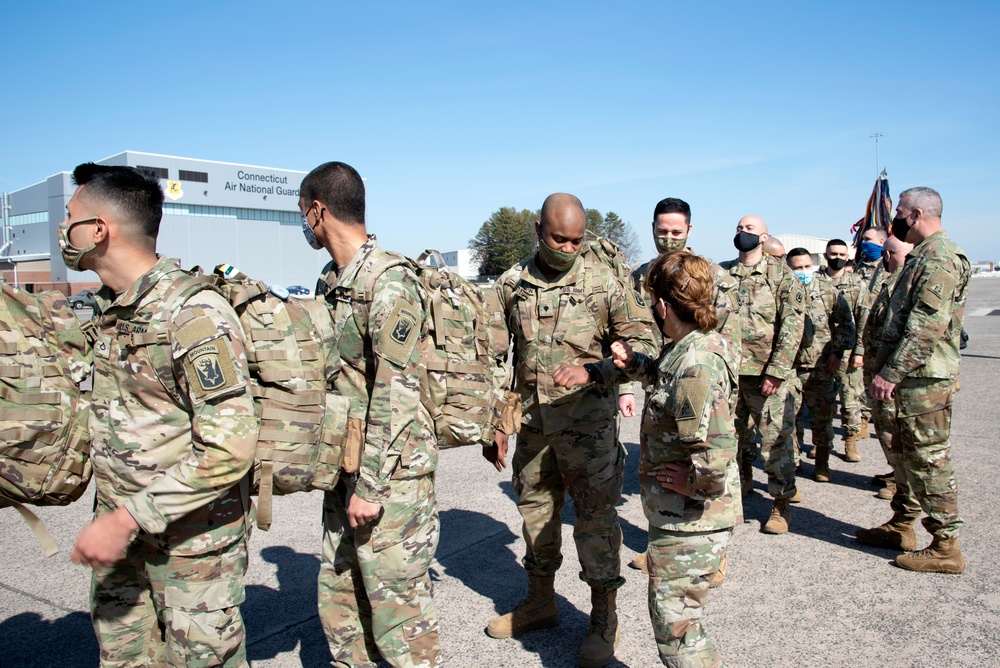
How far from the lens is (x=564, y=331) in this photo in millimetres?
3713

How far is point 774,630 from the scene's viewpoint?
12.2ft

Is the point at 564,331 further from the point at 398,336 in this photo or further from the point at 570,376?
the point at 398,336

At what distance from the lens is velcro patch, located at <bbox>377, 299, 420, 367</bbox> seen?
2643mm

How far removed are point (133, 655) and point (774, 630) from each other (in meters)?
3.15

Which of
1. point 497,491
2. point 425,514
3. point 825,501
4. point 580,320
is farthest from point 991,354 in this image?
point 425,514

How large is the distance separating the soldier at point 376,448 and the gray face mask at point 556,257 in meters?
1.05

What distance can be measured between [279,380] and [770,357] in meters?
4.35

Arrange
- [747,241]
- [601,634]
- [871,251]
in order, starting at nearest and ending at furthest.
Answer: [601,634], [747,241], [871,251]

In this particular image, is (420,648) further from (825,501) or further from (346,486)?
(825,501)

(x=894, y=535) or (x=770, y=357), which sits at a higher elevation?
(x=770, y=357)

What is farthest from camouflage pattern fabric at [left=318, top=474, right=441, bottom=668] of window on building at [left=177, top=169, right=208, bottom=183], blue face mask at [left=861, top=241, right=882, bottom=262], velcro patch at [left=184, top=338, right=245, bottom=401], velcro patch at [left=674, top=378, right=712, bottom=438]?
window on building at [left=177, top=169, right=208, bottom=183]

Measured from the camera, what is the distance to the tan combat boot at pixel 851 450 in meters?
7.30

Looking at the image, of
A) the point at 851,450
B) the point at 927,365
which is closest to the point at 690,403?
the point at 927,365

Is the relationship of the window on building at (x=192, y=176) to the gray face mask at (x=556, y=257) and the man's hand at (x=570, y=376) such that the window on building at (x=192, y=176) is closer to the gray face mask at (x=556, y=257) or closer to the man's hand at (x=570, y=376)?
the gray face mask at (x=556, y=257)
